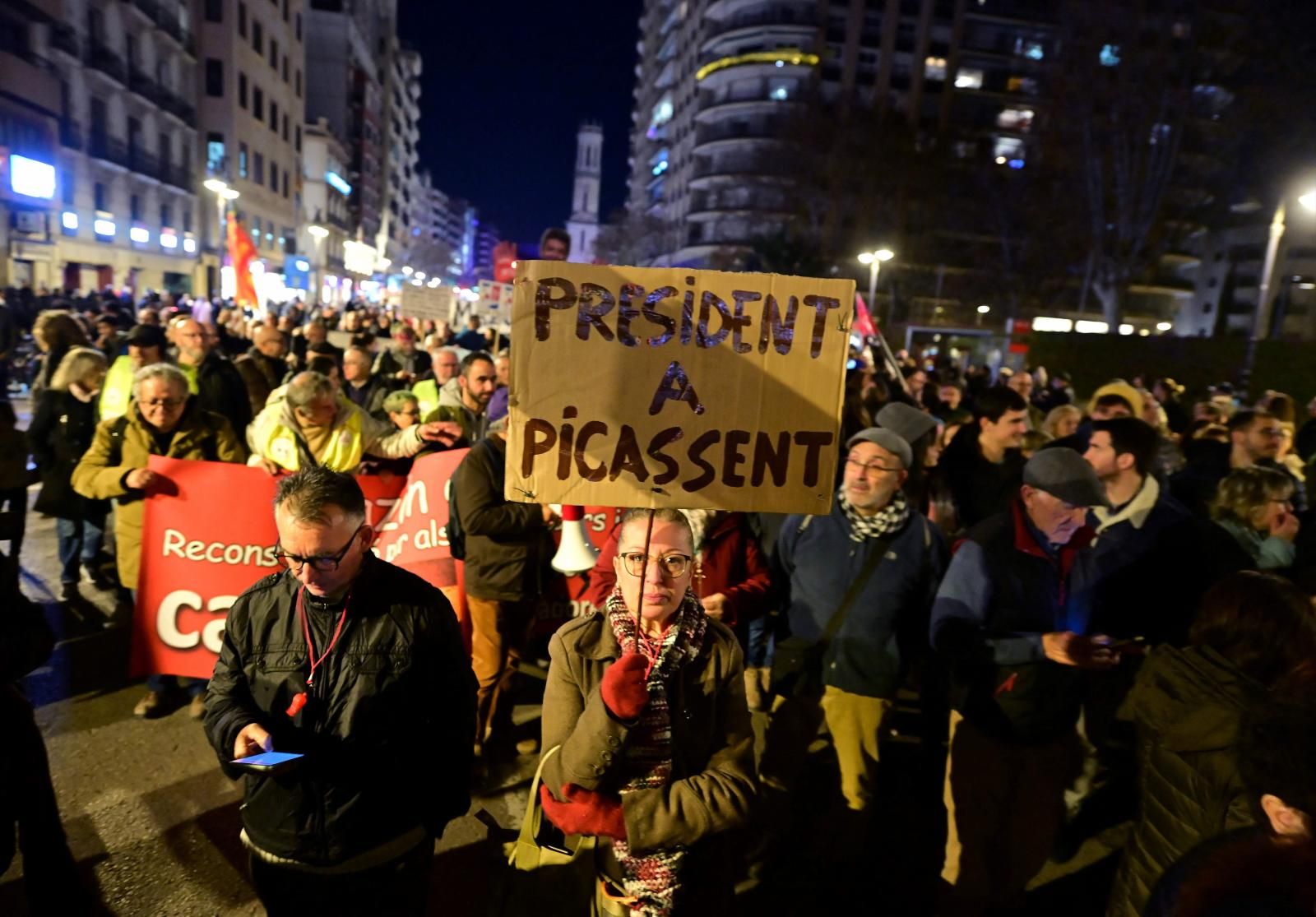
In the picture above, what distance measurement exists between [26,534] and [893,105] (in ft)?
244

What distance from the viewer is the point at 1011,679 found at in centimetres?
300

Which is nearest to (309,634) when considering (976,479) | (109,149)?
(976,479)

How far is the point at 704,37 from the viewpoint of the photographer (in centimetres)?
7600

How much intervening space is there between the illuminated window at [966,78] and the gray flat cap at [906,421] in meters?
75.6

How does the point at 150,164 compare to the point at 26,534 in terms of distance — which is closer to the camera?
the point at 26,534

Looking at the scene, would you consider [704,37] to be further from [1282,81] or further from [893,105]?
[1282,81]

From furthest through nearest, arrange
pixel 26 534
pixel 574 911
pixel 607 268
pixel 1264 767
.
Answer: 1. pixel 26 534
2. pixel 574 911
3. pixel 607 268
4. pixel 1264 767

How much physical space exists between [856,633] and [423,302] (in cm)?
1289

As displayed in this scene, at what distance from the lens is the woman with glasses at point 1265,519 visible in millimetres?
3879

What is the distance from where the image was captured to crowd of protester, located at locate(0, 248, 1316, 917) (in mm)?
2154

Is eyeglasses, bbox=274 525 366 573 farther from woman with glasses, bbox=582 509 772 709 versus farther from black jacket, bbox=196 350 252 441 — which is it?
black jacket, bbox=196 350 252 441

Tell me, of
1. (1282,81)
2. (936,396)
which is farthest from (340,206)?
(936,396)

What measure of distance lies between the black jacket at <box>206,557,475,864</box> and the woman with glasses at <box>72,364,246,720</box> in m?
2.38

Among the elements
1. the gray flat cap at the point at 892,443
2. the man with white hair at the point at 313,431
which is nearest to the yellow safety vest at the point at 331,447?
the man with white hair at the point at 313,431
